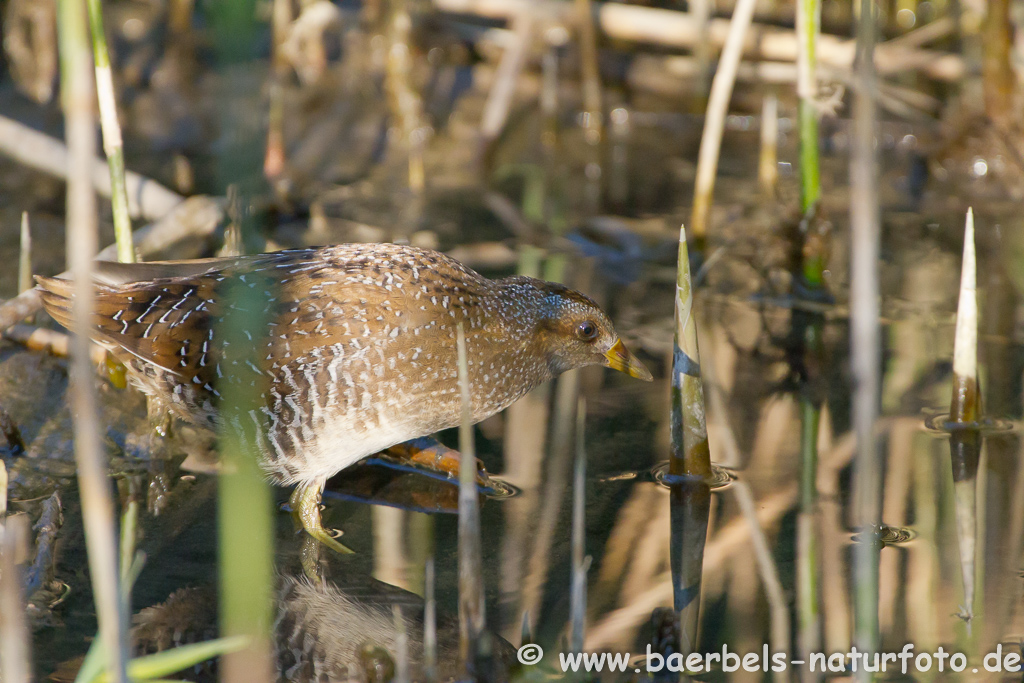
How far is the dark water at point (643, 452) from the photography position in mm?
2848

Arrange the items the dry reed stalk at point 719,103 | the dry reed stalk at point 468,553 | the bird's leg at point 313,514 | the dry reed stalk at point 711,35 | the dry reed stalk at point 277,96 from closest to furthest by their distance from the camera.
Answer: the dry reed stalk at point 468,553
the bird's leg at point 313,514
the dry reed stalk at point 719,103
the dry reed stalk at point 277,96
the dry reed stalk at point 711,35

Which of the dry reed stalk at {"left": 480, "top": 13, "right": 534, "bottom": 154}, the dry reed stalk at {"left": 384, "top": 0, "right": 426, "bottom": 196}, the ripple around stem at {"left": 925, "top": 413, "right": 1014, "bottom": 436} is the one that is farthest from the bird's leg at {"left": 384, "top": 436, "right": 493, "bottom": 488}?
the dry reed stalk at {"left": 480, "top": 13, "right": 534, "bottom": 154}

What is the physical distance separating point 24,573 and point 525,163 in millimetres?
4665

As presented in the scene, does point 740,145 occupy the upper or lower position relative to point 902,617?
upper

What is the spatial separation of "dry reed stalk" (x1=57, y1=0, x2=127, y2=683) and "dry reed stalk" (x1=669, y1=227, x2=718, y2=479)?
1.86m

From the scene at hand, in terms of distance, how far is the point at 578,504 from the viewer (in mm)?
2281

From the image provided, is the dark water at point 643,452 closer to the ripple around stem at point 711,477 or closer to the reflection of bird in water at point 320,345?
the ripple around stem at point 711,477

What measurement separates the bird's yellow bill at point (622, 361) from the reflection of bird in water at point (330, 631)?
→ 3.84ft

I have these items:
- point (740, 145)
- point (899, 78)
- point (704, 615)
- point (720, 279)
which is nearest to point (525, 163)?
point (740, 145)

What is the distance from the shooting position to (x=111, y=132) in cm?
336

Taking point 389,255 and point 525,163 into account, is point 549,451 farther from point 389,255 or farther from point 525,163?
point 525,163

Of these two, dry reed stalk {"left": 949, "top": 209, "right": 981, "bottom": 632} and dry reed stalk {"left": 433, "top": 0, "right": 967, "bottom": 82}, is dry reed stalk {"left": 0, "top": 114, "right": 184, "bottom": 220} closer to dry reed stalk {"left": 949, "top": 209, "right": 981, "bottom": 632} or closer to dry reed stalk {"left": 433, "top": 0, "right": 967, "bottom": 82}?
dry reed stalk {"left": 433, "top": 0, "right": 967, "bottom": 82}

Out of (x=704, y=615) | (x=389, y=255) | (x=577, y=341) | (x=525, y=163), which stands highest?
(x=525, y=163)

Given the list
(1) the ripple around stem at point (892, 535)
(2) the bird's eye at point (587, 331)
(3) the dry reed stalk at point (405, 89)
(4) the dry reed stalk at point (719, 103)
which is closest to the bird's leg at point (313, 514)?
(2) the bird's eye at point (587, 331)
